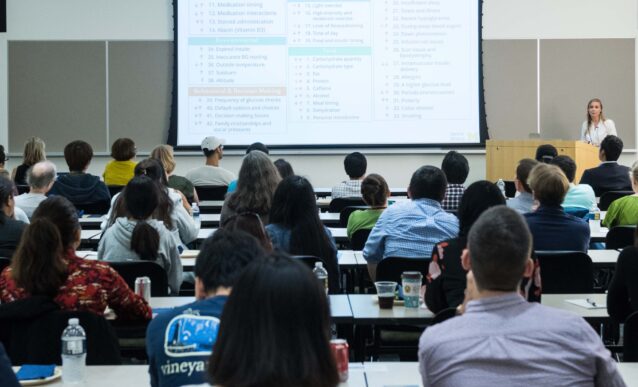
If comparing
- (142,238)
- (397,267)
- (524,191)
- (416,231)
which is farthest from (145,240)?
(524,191)

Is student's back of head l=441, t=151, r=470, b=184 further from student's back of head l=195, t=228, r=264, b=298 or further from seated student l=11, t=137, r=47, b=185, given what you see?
student's back of head l=195, t=228, r=264, b=298

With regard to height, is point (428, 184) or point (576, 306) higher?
point (428, 184)

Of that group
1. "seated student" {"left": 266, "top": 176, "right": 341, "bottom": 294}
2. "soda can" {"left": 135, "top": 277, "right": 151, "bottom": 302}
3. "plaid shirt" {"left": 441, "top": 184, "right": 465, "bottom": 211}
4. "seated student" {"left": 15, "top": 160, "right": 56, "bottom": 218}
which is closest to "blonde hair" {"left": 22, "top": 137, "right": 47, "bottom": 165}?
"seated student" {"left": 15, "top": 160, "right": 56, "bottom": 218}

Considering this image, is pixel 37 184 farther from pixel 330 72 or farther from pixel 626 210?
pixel 330 72

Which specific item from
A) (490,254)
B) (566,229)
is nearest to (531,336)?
(490,254)

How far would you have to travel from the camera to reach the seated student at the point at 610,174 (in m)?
8.66

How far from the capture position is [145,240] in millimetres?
4773

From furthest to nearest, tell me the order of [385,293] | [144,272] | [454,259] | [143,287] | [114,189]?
[114,189]
[144,272]
[143,287]
[385,293]
[454,259]

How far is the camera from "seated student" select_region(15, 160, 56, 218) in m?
6.47

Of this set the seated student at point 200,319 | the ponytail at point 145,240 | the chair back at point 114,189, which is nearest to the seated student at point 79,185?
the chair back at point 114,189

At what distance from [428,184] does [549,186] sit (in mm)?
625

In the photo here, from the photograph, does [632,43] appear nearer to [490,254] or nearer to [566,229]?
[566,229]

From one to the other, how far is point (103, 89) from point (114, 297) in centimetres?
829

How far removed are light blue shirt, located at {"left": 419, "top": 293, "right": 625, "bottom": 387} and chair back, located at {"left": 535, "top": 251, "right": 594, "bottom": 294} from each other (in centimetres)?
238
